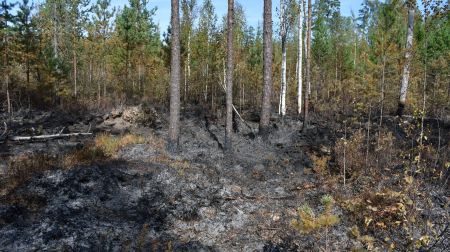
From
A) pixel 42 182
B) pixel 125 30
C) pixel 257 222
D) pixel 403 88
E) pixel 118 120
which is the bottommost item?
pixel 257 222

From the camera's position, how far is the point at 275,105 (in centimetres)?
2611

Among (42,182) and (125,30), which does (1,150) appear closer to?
(42,182)

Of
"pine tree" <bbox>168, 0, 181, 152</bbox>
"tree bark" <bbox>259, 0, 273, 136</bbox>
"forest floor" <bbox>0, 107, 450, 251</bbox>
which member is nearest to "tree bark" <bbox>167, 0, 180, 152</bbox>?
"pine tree" <bbox>168, 0, 181, 152</bbox>

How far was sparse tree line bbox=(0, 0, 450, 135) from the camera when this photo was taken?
1912 cm

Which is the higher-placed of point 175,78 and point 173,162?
point 175,78

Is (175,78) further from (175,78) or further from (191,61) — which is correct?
(191,61)

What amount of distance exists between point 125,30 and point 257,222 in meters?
21.2

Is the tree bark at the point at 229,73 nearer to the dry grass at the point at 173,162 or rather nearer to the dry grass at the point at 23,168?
the dry grass at the point at 173,162

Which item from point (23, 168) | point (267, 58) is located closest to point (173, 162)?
point (23, 168)

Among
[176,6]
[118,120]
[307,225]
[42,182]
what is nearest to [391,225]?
[307,225]

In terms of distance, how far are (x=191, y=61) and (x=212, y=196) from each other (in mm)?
22651

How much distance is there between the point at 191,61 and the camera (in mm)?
29062

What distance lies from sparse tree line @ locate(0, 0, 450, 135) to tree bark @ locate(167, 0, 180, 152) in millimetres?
5565

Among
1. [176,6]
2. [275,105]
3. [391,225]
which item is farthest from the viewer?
[275,105]
